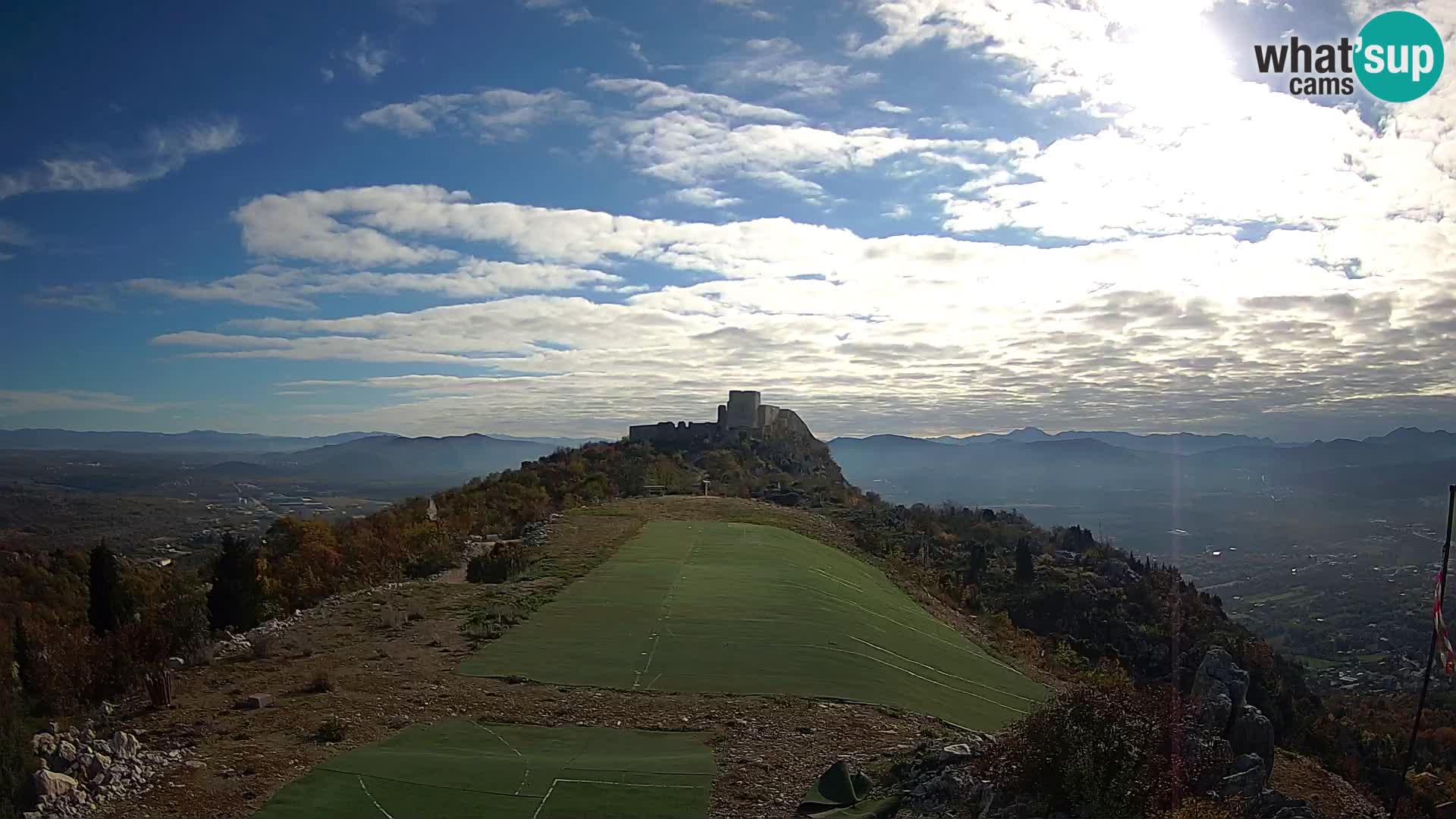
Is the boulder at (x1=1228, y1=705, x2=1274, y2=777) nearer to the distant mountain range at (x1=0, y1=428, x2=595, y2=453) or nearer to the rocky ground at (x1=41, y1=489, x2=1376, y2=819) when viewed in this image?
the rocky ground at (x1=41, y1=489, x2=1376, y2=819)

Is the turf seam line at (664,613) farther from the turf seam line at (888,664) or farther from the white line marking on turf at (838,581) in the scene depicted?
the white line marking on turf at (838,581)

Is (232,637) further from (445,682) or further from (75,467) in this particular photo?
(75,467)

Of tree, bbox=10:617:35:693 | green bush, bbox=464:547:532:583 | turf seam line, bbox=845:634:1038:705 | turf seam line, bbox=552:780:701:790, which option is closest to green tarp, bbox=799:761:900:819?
turf seam line, bbox=552:780:701:790

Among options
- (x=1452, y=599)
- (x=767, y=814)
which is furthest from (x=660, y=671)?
(x=1452, y=599)

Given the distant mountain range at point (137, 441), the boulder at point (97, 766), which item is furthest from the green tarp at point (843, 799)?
the distant mountain range at point (137, 441)

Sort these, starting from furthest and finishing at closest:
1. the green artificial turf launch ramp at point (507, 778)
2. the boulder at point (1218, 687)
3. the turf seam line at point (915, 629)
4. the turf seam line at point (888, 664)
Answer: the turf seam line at point (915, 629) → the turf seam line at point (888, 664) → the boulder at point (1218, 687) → the green artificial turf launch ramp at point (507, 778)

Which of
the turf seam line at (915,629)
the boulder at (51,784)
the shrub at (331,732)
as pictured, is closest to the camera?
the boulder at (51,784)
